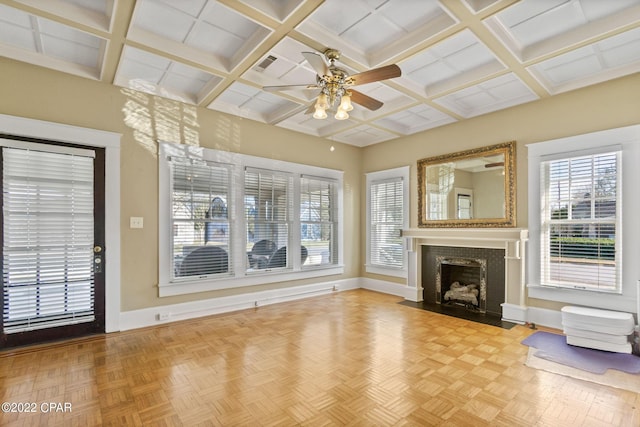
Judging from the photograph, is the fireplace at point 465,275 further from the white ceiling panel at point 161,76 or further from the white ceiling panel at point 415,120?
the white ceiling panel at point 161,76

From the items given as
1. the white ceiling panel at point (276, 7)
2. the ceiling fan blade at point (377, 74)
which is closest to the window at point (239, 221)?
the white ceiling panel at point (276, 7)

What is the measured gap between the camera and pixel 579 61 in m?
3.30

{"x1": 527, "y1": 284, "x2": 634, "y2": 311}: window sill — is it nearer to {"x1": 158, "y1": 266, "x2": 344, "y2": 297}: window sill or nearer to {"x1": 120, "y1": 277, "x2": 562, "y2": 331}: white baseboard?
{"x1": 120, "y1": 277, "x2": 562, "y2": 331}: white baseboard

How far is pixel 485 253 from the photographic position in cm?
471

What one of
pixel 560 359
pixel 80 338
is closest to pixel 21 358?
pixel 80 338

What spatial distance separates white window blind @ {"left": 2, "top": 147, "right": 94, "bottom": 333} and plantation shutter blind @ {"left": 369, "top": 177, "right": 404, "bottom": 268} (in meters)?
4.60

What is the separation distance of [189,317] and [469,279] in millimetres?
4255

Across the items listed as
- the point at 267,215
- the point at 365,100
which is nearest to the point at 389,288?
the point at 267,215

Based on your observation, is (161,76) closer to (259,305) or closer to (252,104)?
(252,104)

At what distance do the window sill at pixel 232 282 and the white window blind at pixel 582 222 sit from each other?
3.49 meters

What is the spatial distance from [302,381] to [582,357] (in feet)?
9.19

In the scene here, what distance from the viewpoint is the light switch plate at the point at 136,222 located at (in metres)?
3.94

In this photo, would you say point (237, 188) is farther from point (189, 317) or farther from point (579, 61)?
point (579, 61)

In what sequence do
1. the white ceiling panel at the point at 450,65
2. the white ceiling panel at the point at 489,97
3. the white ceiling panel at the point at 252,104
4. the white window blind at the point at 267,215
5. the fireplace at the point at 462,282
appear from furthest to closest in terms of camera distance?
1. the white window blind at the point at 267,215
2. the fireplace at the point at 462,282
3. the white ceiling panel at the point at 252,104
4. the white ceiling panel at the point at 489,97
5. the white ceiling panel at the point at 450,65
